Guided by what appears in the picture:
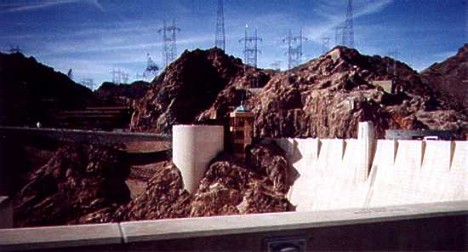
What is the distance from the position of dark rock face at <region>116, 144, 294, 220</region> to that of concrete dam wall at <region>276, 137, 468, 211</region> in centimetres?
68

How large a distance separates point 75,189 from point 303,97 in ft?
39.2

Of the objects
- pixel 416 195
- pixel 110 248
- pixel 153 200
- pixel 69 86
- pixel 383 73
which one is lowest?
pixel 153 200

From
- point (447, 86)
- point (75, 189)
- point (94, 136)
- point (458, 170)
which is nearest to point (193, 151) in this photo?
point (94, 136)

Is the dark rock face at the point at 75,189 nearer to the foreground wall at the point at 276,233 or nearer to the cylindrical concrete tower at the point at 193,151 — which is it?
the cylindrical concrete tower at the point at 193,151

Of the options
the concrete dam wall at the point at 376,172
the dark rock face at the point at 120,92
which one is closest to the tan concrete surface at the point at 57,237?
the concrete dam wall at the point at 376,172

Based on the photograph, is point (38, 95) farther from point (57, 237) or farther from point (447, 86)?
point (447, 86)

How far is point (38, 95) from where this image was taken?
43.3ft

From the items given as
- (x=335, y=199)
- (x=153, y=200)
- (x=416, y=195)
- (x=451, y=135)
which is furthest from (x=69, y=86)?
(x=451, y=135)

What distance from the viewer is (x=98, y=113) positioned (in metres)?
20.2

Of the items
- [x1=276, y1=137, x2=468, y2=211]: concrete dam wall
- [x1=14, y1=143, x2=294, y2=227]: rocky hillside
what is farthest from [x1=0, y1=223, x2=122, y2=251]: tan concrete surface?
[x1=14, y1=143, x2=294, y2=227]: rocky hillside

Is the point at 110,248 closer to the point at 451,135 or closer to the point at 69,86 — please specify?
the point at 451,135

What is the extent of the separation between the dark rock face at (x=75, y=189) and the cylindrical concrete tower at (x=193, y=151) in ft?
13.0

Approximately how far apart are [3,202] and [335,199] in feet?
33.5

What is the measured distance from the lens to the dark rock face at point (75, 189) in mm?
17062
